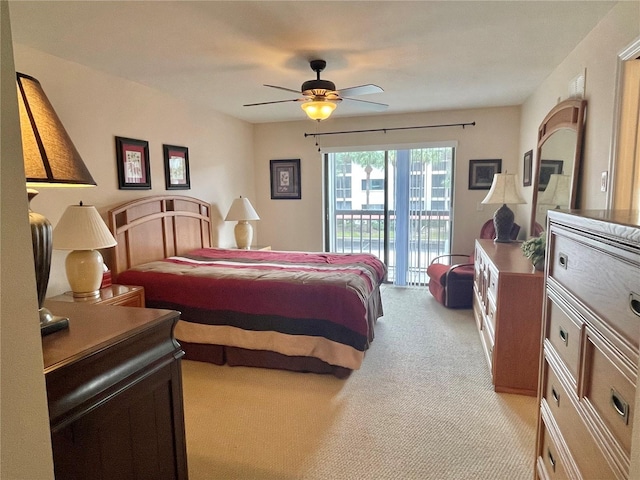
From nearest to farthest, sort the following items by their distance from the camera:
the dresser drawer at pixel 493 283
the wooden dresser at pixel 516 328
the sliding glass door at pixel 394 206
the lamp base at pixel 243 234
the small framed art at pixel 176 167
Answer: the wooden dresser at pixel 516 328, the dresser drawer at pixel 493 283, the small framed art at pixel 176 167, the lamp base at pixel 243 234, the sliding glass door at pixel 394 206

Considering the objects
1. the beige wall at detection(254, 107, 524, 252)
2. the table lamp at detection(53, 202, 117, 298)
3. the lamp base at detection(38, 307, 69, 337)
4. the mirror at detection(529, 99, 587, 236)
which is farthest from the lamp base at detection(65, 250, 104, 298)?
the mirror at detection(529, 99, 587, 236)

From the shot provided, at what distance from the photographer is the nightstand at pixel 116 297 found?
8.69 ft

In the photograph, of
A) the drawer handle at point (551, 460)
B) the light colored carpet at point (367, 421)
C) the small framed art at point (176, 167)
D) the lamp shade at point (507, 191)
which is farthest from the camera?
the small framed art at point (176, 167)

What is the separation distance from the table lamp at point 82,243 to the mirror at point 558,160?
3.32 metres

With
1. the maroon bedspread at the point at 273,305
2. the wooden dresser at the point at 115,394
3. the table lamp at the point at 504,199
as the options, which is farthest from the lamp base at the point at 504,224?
the wooden dresser at the point at 115,394

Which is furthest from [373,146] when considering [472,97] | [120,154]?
[120,154]

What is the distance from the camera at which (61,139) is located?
40.9 inches

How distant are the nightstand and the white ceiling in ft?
5.85

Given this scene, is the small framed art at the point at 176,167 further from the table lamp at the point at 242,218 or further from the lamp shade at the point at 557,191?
the lamp shade at the point at 557,191

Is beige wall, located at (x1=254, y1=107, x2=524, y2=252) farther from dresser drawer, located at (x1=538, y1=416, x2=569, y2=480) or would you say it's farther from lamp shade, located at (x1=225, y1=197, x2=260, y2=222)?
dresser drawer, located at (x1=538, y1=416, x2=569, y2=480)

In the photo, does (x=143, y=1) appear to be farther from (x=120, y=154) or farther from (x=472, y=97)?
(x=472, y=97)

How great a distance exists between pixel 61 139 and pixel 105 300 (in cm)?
193

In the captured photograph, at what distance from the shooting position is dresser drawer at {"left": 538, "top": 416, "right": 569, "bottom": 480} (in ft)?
4.28

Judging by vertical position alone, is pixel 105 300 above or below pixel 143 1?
below
